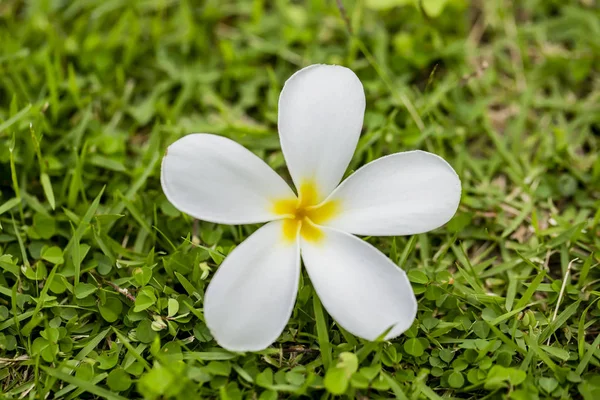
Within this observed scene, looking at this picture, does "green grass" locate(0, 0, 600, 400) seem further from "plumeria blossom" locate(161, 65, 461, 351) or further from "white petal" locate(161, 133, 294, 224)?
"white petal" locate(161, 133, 294, 224)

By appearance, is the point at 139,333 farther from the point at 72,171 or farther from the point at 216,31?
the point at 216,31

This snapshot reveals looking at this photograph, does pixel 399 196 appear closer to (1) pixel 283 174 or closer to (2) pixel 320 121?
(2) pixel 320 121

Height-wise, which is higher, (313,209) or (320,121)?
(320,121)

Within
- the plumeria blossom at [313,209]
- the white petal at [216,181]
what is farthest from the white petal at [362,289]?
A: the white petal at [216,181]

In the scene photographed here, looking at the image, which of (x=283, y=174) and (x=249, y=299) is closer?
(x=249, y=299)

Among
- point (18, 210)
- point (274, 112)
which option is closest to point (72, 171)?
point (18, 210)

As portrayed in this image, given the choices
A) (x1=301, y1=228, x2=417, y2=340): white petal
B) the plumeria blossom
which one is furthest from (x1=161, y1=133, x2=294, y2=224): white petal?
(x1=301, y1=228, x2=417, y2=340): white petal

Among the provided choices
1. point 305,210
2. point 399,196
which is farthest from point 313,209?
point 399,196
